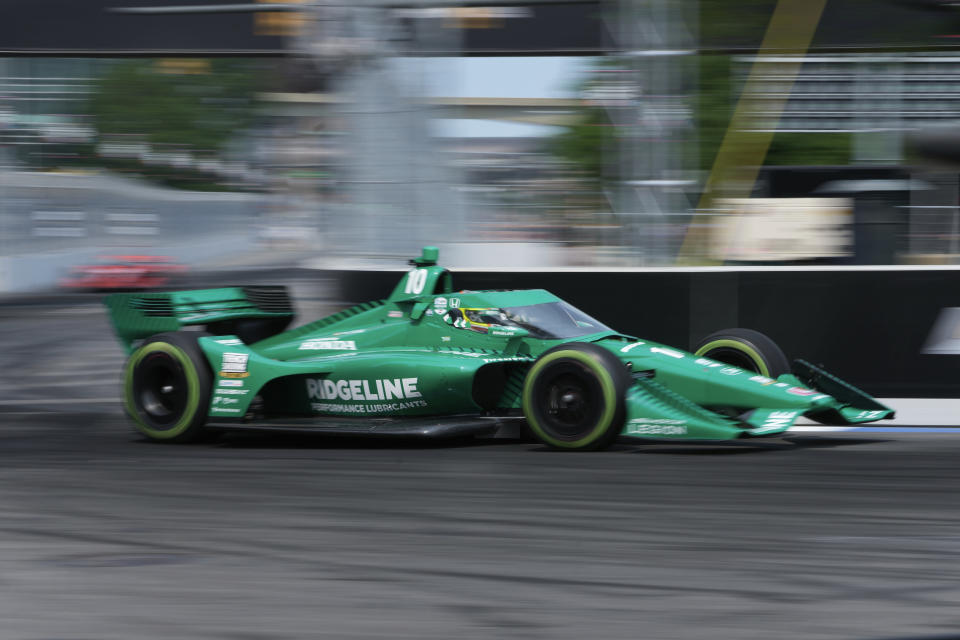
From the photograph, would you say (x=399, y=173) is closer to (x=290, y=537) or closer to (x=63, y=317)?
(x=290, y=537)

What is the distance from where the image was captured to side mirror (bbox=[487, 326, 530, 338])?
7930 mm

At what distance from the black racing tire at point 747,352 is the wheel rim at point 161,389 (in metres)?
3.23

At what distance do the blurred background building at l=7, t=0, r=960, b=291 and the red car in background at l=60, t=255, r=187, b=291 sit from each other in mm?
418

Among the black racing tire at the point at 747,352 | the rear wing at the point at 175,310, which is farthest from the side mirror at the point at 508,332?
the rear wing at the point at 175,310

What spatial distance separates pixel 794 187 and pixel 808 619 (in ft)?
Result: 21.8

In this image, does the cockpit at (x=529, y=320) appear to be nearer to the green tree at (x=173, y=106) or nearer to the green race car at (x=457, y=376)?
the green race car at (x=457, y=376)

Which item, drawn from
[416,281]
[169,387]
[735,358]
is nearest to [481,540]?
[416,281]

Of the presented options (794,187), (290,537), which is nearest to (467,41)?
(794,187)

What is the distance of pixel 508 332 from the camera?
7.95m

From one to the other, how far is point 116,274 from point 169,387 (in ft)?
50.7

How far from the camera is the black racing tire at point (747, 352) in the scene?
8219 mm

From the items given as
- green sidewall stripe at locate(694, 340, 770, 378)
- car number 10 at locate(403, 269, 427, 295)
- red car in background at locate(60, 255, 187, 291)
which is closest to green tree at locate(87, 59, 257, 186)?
red car in background at locate(60, 255, 187, 291)

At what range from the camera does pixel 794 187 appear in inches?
401

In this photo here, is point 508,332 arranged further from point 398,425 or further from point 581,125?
point 581,125
